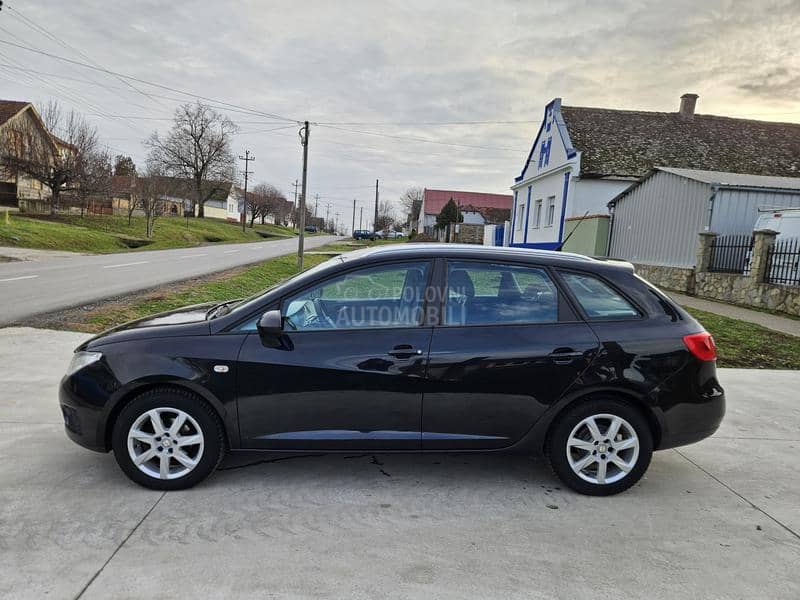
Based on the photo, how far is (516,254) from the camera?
352cm

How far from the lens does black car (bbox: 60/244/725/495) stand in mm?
3141

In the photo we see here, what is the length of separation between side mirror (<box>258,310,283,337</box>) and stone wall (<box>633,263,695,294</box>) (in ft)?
44.8

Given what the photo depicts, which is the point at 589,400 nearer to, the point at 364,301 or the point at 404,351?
the point at 404,351

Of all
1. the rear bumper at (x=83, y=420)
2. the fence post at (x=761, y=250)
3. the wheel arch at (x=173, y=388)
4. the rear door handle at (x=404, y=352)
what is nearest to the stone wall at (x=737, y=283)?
the fence post at (x=761, y=250)

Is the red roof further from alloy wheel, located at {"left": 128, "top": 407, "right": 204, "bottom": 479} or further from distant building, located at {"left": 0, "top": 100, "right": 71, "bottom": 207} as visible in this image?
alloy wheel, located at {"left": 128, "top": 407, "right": 204, "bottom": 479}

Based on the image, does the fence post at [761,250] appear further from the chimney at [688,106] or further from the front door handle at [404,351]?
→ the chimney at [688,106]

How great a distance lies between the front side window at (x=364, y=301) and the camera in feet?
10.8

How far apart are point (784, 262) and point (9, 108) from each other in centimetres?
5194

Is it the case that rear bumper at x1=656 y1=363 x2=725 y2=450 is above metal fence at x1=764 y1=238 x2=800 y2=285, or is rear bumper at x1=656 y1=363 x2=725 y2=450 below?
below

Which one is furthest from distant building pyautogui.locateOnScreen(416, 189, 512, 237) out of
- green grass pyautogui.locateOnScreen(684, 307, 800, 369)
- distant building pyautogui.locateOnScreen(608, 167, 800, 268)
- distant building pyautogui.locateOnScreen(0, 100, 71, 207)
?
green grass pyautogui.locateOnScreen(684, 307, 800, 369)

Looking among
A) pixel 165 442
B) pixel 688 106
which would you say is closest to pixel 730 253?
pixel 165 442

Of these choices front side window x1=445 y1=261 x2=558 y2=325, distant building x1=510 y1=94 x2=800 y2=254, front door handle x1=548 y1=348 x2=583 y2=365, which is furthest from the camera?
distant building x1=510 y1=94 x2=800 y2=254

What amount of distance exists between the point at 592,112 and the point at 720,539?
2653cm

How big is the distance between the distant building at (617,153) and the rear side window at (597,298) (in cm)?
1734
